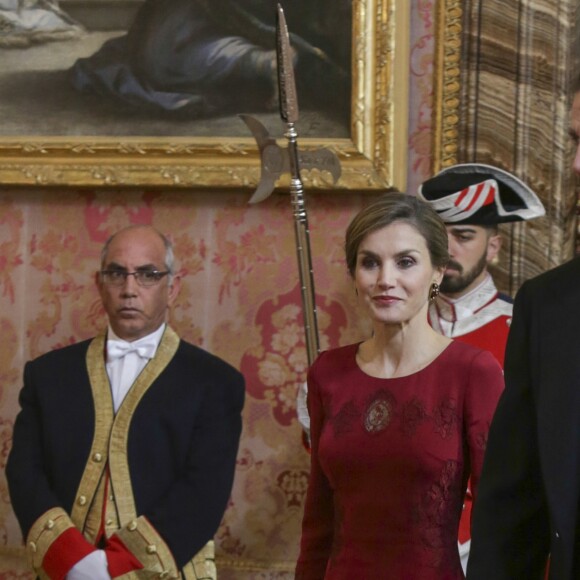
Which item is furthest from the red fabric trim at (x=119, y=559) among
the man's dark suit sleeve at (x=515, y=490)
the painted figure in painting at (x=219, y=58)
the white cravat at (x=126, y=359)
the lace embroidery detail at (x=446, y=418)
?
the man's dark suit sleeve at (x=515, y=490)

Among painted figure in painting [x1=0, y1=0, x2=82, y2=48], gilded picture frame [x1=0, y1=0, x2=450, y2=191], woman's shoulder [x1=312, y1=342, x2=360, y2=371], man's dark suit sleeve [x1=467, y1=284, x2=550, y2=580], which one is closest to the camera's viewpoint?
man's dark suit sleeve [x1=467, y1=284, x2=550, y2=580]

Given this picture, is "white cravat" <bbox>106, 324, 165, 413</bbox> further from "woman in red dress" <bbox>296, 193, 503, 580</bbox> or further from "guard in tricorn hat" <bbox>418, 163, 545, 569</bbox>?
"woman in red dress" <bbox>296, 193, 503, 580</bbox>

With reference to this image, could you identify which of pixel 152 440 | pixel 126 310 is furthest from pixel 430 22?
pixel 152 440

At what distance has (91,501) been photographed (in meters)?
3.55

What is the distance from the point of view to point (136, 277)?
376 cm

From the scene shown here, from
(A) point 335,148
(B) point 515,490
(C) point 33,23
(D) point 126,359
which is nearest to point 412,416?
(B) point 515,490

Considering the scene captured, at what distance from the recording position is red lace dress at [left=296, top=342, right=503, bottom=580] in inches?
97.7

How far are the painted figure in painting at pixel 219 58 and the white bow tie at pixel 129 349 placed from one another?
3.37 ft

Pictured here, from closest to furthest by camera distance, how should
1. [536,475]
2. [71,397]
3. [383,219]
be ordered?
[536,475] → [383,219] → [71,397]

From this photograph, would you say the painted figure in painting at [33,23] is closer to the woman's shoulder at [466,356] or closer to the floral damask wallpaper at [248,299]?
the floral damask wallpaper at [248,299]

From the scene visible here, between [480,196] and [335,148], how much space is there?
29.2 inches

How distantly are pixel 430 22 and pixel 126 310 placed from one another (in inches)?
59.2

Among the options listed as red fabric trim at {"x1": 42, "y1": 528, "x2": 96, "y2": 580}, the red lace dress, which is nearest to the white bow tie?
red fabric trim at {"x1": 42, "y1": 528, "x2": 96, "y2": 580}

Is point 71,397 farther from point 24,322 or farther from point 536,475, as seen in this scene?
point 536,475
